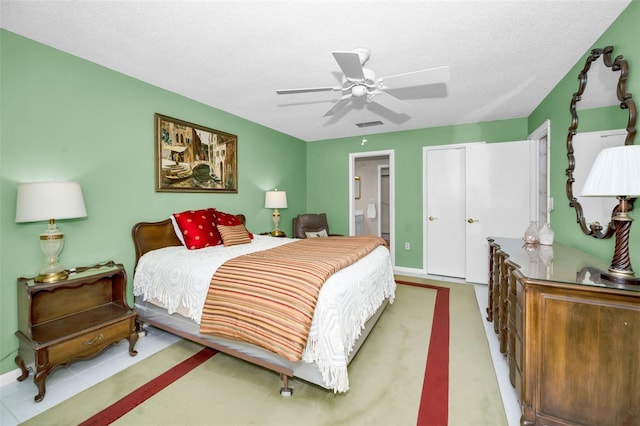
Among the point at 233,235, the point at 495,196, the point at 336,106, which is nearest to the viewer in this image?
the point at 336,106

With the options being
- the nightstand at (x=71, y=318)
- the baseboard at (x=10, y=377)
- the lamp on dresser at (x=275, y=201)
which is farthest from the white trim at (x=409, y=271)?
the baseboard at (x=10, y=377)

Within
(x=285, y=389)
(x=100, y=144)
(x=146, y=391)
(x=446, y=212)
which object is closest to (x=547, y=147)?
(x=446, y=212)

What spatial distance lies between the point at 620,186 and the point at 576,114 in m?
1.40

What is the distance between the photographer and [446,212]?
176 inches

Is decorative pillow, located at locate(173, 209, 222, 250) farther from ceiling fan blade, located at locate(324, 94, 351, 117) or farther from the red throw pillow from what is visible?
ceiling fan blade, located at locate(324, 94, 351, 117)

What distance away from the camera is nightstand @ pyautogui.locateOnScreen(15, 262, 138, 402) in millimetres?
1848

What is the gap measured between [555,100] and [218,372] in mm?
4168

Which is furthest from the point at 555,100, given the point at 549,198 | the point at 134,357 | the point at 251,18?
the point at 134,357

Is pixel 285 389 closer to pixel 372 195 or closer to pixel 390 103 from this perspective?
pixel 390 103

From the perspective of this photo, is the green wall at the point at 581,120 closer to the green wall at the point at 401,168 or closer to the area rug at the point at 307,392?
the green wall at the point at 401,168

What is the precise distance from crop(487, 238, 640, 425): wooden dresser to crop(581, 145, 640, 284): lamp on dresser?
4.8 inches

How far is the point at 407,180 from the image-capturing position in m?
4.79

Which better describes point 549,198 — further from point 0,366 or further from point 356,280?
point 0,366

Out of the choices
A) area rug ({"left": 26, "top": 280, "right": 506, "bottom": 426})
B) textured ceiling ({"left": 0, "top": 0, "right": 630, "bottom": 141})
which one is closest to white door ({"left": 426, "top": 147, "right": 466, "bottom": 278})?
textured ceiling ({"left": 0, "top": 0, "right": 630, "bottom": 141})
